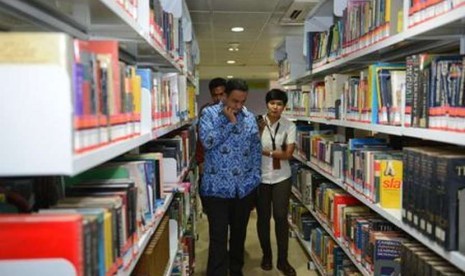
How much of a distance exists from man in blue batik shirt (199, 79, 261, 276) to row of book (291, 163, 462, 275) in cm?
66

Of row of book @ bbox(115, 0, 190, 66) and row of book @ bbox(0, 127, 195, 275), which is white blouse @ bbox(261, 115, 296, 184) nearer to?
row of book @ bbox(115, 0, 190, 66)

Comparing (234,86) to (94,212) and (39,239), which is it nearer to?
(94,212)

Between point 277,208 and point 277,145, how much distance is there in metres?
0.57

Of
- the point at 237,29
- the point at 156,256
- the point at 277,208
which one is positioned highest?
the point at 237,29

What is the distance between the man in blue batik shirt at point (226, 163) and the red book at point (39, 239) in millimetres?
2245

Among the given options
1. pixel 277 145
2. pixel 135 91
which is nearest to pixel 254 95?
pixel 277 145

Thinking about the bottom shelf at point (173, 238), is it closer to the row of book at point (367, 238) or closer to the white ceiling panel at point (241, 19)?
the row of book at point (367, 238)

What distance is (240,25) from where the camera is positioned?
604 cm

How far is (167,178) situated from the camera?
2822 mm

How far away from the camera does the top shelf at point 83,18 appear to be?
1.30 metres

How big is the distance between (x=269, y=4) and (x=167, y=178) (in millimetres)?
2726

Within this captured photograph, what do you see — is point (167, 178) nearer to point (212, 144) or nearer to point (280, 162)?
point (212, 144)

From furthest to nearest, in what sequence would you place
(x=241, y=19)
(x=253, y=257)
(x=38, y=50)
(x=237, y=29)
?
1. (x=237, y=29)
2. (x=241, y=19)
3. (x=253, y=257)
4. (x=38, y=50)

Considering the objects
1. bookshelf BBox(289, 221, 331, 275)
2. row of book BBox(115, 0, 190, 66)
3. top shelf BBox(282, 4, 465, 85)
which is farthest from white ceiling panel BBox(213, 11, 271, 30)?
bookshelf BBox(289, 221, 331, 275)
